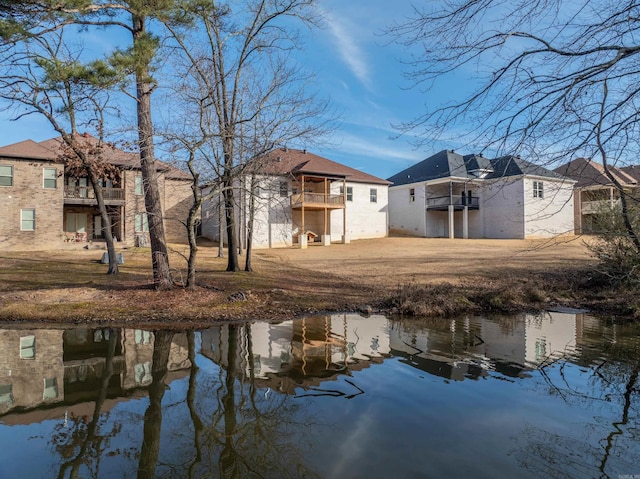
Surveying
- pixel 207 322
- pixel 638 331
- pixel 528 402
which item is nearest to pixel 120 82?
pixel 207 322

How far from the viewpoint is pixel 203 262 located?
2000 cm

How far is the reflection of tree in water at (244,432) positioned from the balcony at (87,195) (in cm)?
2618

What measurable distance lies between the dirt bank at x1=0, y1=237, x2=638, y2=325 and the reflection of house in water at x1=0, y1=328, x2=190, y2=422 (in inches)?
52.7

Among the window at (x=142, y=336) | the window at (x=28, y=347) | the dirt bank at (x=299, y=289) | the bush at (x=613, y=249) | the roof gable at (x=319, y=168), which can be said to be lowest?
the window at (x=142, y=336)

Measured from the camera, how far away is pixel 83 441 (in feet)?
12.6

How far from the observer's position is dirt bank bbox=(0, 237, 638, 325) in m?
9.80

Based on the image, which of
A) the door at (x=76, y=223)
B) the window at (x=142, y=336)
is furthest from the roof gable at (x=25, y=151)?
the window at (x=142, y=336)

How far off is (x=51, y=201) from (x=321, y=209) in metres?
18.6

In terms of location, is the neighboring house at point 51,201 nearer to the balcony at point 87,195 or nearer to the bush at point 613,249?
the balcony at point 87,195

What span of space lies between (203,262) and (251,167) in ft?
28.6

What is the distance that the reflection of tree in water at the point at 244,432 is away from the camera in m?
3.44

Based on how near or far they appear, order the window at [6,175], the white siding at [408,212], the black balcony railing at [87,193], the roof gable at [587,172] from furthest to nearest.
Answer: the white siding at [408,212]
the black balcony railing at [87,193]
the window at [6,175]
the roof gable at [587,172]

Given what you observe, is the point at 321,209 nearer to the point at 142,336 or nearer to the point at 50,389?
the point at 142,336

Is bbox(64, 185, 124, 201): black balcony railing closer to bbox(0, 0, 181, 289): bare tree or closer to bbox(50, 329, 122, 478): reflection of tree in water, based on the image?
bbox(0, 0, 181, 289): bare tree
